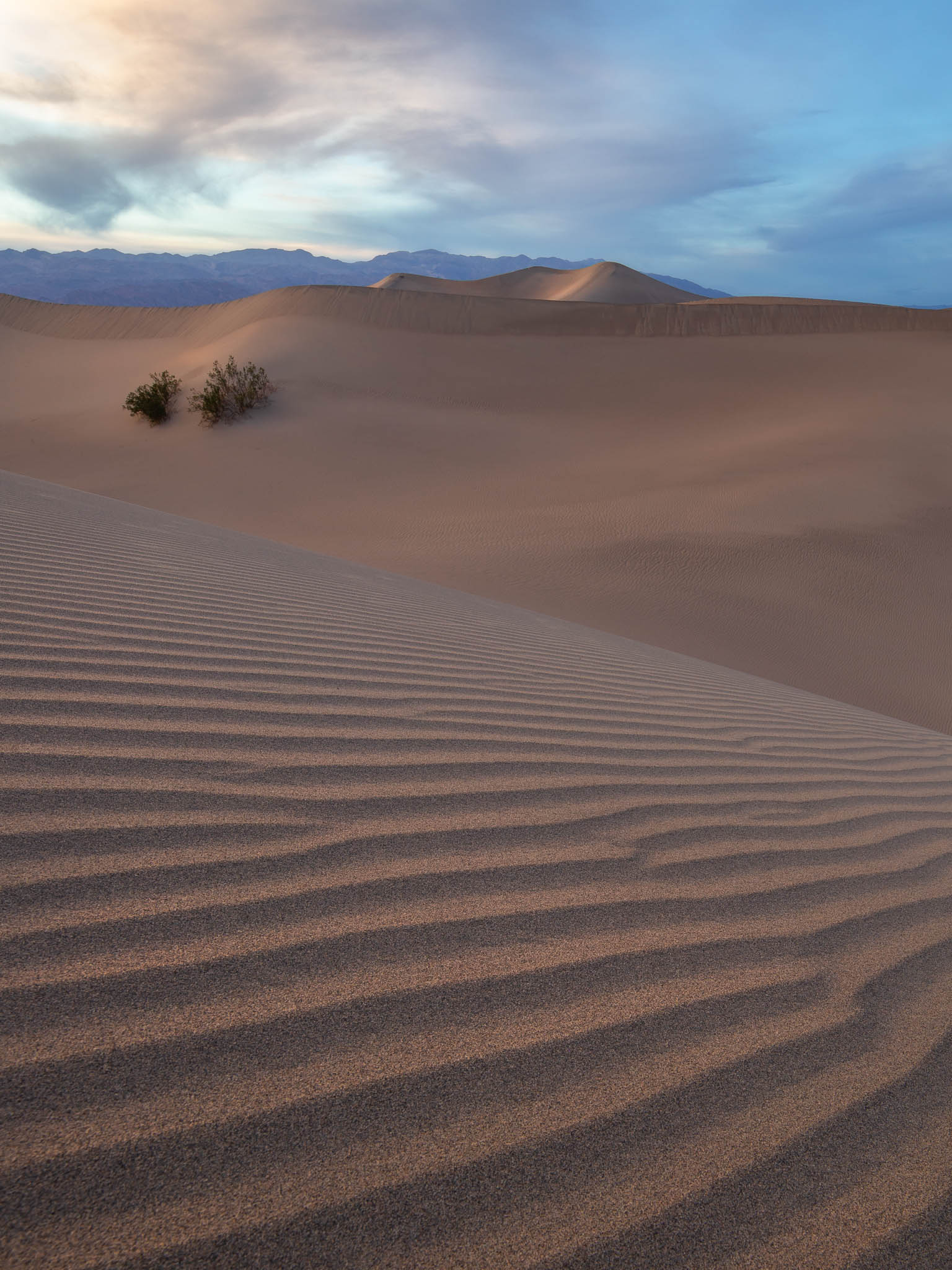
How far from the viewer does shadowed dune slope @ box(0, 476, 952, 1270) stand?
104 cm

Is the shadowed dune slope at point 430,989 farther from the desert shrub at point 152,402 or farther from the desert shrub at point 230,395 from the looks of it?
the desert shrub at point 152,402

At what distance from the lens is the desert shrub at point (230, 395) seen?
750 inches

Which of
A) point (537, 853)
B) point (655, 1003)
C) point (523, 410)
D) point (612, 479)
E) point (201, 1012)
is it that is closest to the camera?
point (201, 1012)

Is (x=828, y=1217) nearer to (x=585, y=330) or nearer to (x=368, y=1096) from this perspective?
(x=368, y=1096)

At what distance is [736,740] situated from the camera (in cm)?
348

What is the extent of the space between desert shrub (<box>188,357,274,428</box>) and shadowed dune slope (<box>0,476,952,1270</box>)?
17.5 meters

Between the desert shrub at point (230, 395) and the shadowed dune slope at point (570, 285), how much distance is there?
4516 centimetres

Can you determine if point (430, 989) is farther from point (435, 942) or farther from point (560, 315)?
point (560, 315)

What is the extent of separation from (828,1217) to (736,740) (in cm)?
243

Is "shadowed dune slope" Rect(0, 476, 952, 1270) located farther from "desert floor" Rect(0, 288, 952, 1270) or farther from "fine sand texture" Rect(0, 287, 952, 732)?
"fine sand texture" Rect(0, 287, 952, 732)

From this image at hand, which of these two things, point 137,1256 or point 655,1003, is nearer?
point 137,1256

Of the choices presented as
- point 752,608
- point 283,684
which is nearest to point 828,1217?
point 283,684

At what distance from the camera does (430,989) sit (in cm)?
141

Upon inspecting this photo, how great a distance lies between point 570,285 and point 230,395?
5692 centimetres
